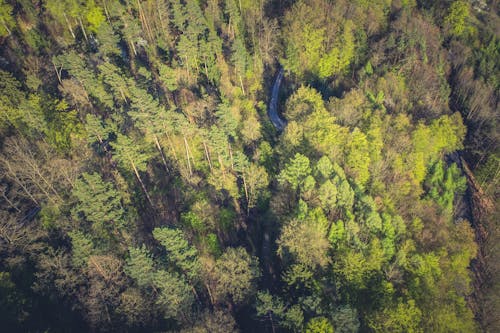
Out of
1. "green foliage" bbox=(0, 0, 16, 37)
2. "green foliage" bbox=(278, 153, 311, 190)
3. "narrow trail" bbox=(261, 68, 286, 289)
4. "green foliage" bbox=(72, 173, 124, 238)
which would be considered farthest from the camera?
"green foliage" bbox=(0, 0, 16, 37)

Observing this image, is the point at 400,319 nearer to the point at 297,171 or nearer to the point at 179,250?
the point at 297,171

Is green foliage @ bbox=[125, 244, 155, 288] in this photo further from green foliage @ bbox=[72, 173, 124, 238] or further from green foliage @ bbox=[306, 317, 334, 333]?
green foliage @ bbox=[306, 317, 334, 333]

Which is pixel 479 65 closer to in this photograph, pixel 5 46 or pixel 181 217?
pixel 181 217

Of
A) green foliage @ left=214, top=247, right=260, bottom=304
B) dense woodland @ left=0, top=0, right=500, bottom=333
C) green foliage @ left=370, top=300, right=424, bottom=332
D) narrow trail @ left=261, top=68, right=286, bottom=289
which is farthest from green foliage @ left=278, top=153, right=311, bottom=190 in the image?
green foliage @ left=370, top=300, right=424, bottom=332

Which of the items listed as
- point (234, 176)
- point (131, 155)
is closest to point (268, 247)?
point (234, 176)

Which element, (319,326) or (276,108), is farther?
(276,108)

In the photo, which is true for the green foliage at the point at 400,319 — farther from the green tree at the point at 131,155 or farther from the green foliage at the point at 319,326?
the green tree at the point at 131,155

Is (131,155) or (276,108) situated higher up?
(276,108)

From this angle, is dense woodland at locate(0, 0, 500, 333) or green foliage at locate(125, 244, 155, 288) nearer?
green foliage at locate(125, 244, 155, 288)
